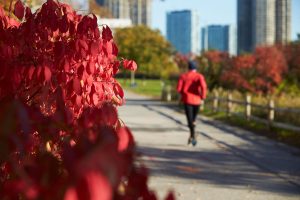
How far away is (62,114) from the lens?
214cm

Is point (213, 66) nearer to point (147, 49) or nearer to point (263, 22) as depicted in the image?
point (147, 49)

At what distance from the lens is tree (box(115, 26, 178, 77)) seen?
70625 mm

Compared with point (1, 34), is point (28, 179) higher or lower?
lower

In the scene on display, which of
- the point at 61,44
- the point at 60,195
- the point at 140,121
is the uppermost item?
the point at 61,44

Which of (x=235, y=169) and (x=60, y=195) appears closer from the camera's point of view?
(x=60, y=195)

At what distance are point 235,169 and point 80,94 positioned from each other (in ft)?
19.7

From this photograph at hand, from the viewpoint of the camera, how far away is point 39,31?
364cm

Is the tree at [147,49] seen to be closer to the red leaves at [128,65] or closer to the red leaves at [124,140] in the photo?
the red leaves at [128,65]

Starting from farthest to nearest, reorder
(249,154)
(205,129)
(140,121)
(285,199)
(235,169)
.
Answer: (140,121) → (205,129) → (249,154) → (235,169) → (285,199)

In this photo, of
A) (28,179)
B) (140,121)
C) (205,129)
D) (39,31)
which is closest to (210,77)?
(140,121)

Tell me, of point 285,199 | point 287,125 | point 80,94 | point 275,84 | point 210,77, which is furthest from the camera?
point 210,77

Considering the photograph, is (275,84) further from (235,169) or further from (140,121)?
(235,169)

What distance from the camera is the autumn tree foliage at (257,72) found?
27250 millimetres

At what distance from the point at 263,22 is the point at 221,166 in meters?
113
